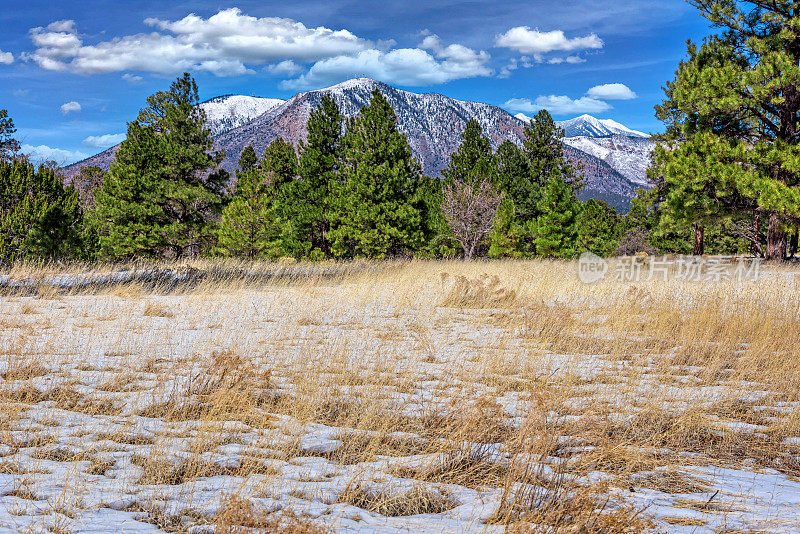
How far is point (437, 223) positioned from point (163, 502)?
2131cm

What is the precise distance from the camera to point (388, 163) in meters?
21.6

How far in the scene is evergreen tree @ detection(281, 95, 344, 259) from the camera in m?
24.2

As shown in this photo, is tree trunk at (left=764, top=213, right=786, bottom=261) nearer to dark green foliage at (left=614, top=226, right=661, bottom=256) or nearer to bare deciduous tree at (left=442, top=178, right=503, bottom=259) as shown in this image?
bare deciduous tree at (left=442, top=178, right=503, bottom=259)

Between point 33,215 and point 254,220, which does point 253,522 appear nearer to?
point 33,215

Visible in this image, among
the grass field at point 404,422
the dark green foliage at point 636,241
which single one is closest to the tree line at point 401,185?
the grass field at point 404,422

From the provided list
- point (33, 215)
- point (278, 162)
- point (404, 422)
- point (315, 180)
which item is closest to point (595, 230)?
point (315, 180)

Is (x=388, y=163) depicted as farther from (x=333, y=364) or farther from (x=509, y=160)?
(x=333, y=364)

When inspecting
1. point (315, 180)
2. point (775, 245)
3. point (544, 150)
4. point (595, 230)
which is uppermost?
point (544, 150)

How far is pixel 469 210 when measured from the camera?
2325 centimetres

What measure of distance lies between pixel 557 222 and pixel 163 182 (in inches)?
807

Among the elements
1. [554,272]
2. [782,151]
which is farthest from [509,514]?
[782,151]

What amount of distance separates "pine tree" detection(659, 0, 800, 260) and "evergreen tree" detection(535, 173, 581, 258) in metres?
9.12

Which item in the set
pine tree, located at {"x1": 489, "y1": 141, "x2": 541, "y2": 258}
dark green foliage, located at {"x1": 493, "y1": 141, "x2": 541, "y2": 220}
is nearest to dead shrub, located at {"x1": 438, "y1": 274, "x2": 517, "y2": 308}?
pine tree, located at {"x1": 489, "y1": 141, "x2": 541, "y2": 258}

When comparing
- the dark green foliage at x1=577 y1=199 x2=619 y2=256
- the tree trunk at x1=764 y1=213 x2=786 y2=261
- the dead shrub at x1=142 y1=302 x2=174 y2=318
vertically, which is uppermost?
the dark green foliage at x1=577 y1=199 x2=619 y2=256
